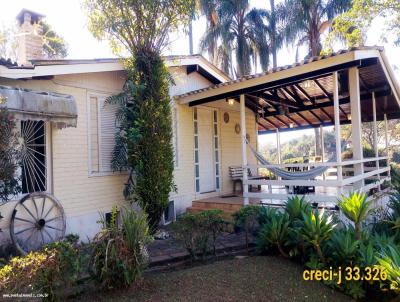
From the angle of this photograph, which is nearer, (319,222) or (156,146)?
(319,222)

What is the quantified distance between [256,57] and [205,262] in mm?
17219

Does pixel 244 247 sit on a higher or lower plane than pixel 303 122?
lower

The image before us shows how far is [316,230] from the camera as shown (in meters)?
4.33

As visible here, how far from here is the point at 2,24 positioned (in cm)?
2384

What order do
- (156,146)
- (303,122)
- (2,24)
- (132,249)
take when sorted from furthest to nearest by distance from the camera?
(2,24) < (303,122) < (156,146) < (132,249)

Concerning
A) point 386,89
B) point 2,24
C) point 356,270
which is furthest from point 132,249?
point 2,24

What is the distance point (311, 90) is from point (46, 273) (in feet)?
29.0

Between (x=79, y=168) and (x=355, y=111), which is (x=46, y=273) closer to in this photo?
(x=79, y=168)

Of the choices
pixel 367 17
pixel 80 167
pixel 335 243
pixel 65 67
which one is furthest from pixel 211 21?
Answer: pixel 335 243

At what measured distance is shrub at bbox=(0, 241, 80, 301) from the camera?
122 inches

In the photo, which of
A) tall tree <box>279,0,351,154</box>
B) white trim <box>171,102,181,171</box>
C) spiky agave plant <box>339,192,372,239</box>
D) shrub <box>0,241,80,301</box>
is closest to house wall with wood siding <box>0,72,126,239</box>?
white trim <box>171,102,181,171</box>

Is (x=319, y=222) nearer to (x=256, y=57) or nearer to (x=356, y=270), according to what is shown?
(x=356, y=270)

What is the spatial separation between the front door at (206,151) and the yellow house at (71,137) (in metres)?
0.13

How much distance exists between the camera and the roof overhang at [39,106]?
4.92 metres
